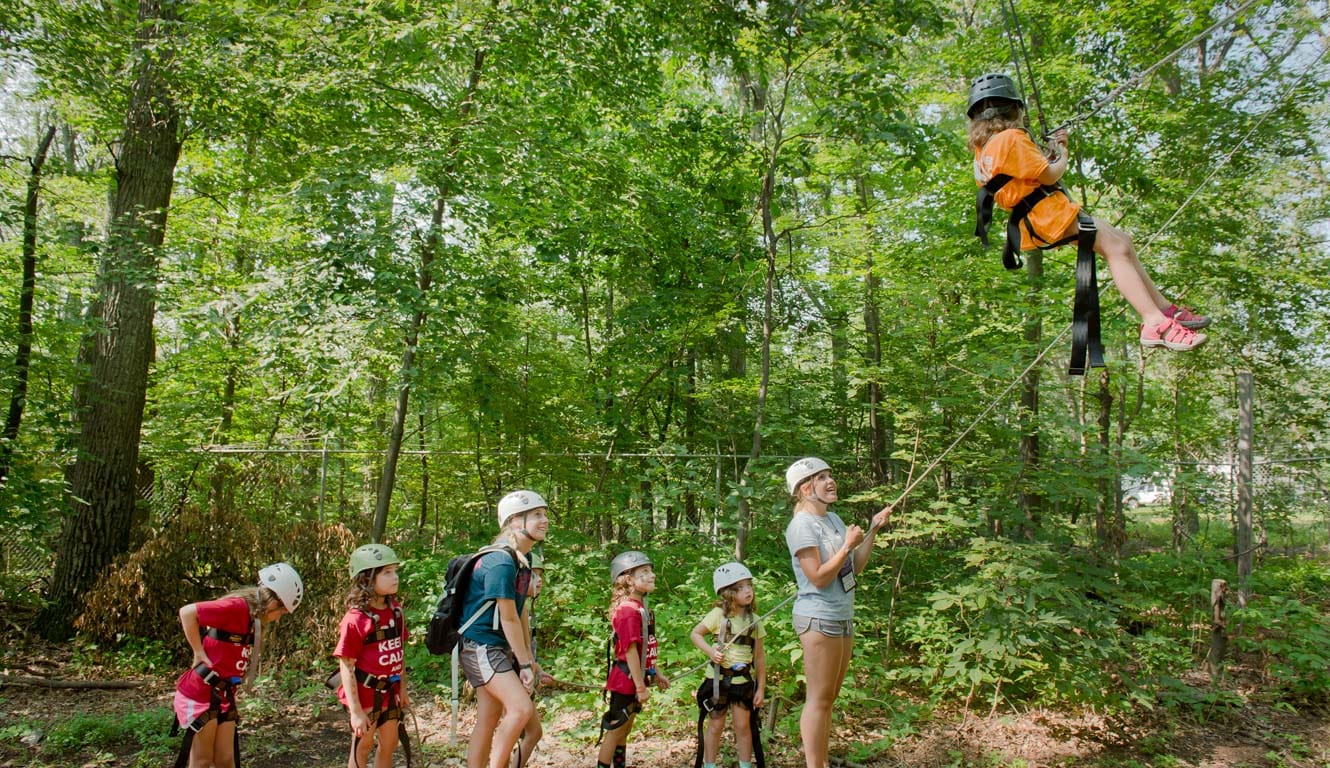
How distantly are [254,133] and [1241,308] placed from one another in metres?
12.7

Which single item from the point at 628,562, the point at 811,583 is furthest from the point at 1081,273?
the point at 628,562

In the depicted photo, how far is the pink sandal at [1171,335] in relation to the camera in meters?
2.58

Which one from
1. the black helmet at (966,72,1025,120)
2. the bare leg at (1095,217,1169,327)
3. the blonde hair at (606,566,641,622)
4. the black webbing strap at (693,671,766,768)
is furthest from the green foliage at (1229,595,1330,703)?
the black helmet at (966,72,1025,120)

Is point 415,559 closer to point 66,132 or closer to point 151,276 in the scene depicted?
point 151,276

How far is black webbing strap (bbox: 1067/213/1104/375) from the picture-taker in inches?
108

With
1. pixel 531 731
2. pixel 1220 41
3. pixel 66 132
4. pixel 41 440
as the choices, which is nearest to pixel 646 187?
pixel 531 731

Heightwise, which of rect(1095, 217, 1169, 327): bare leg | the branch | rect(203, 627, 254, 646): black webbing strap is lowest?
the branch

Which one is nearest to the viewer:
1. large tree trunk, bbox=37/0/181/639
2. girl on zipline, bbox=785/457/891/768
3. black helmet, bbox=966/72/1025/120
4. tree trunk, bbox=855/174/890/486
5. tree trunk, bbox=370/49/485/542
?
black helmet, bbox=966/72/1025/120

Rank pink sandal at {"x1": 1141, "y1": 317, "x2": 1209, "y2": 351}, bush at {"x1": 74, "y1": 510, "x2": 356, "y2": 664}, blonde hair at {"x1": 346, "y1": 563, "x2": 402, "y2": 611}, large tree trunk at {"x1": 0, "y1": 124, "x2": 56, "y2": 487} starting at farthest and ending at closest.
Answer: bush at {"x1": 74, "y1": 510, "x2": 356, "y2": 664} < large tree trunk at {"x1": 0, "y1": 124, "x2": 56, "y2": 487} < blonde hair at {"x1": 346, "y1": 563, "x2": 402, "y2": 611} < pink sandal at {"x1": 1141, "y1": 317, "x2": 1209, "y2": 351}

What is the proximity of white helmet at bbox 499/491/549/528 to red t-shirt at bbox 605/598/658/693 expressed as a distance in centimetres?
97

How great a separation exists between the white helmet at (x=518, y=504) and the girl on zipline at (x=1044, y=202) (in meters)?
2.53

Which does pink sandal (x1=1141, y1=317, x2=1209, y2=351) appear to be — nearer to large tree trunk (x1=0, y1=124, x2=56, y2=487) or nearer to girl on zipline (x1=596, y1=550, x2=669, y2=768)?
girl on zipline (x1=596, y1=550, x2=669, y2=768)

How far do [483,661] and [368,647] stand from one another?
0.87 m

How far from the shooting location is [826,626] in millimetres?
3467
